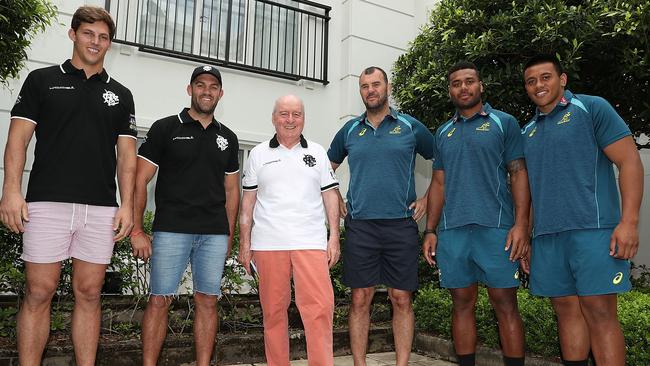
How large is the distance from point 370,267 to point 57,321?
3110 mm

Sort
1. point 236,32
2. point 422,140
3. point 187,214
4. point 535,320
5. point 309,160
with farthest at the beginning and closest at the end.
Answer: point 236,32 < point 535,320 < point 422,140 < point 309,160 < point 187,214

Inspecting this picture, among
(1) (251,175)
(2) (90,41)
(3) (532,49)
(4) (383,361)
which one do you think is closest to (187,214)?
(1) (251,175)

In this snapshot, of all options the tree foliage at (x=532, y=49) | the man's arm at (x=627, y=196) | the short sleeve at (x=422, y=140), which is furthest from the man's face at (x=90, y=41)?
the tree foliage at (x=532, y=49)

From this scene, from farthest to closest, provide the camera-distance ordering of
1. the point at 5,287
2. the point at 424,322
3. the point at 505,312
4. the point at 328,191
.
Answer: the point at 424,322, the point at 5,287, the point at 328,191, the point at 505,312

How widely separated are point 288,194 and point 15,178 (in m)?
1.80

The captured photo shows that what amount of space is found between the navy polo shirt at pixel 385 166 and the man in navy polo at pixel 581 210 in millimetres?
1008

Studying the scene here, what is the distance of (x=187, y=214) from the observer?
3.77 m

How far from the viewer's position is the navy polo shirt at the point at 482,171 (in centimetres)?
372

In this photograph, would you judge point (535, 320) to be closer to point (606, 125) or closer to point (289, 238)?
point (606, 125)

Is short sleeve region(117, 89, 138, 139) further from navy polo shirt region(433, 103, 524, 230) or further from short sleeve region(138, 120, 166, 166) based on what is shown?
navy polo shirt region(433, 103, 524, 230)

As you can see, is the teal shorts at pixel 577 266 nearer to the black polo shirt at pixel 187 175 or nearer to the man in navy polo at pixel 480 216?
the man in navy polo at pixel 480 216

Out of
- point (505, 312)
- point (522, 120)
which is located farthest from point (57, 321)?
point (522, 120)

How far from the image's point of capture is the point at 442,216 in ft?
13.0

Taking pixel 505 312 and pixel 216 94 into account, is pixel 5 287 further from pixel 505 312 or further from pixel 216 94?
pixel 505 312
